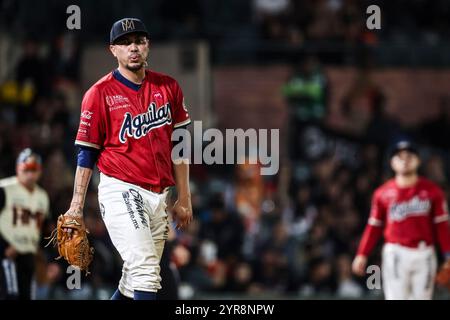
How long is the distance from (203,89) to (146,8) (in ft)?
5.48

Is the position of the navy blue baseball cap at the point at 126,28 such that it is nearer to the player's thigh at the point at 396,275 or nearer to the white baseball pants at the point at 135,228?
the white baseball pants at the point at 135,228

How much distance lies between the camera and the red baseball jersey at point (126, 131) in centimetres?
864

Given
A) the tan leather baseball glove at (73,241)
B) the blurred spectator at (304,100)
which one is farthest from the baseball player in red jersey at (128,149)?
the blurred spectator at (304,100)

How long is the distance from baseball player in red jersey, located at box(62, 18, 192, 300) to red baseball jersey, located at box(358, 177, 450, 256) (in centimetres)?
375

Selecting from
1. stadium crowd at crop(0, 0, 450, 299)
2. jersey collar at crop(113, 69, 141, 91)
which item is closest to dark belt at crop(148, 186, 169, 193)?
jersey collar at crop(113, 69, 141, 91)

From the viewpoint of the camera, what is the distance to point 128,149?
28.4ft

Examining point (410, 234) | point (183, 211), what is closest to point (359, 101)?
point (410, 234)

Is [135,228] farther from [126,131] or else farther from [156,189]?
[126,131]

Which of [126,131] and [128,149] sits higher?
[126,131]

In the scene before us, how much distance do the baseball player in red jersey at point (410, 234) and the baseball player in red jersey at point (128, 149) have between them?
363cm

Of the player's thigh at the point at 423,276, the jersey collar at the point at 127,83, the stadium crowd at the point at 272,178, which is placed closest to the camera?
the jersey collar at the point at 127,83

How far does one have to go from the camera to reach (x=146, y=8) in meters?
20.0

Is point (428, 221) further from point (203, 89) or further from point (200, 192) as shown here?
point (203, 89)

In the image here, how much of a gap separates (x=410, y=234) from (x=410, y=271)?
366mm
